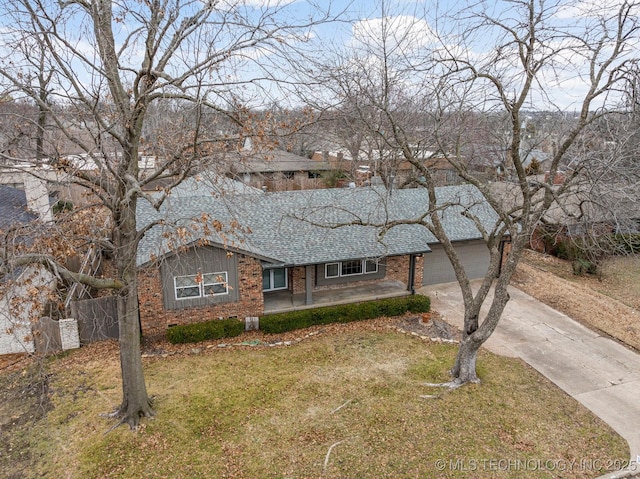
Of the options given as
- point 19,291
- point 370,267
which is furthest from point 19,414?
point 370,267

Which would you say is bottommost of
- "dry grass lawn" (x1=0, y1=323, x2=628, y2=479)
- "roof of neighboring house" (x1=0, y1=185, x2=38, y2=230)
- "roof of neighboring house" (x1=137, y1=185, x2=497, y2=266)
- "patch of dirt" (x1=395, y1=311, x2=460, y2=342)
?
"dry grass lawn" (x1=0, y1=323, x2=628, y2=479)

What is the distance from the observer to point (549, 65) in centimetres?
825

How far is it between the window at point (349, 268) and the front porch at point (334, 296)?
0.56 metres

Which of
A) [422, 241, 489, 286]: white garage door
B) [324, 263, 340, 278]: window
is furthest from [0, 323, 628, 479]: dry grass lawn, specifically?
[422, 241, 489, 286]: white garage door

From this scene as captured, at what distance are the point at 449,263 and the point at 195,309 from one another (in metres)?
10.8

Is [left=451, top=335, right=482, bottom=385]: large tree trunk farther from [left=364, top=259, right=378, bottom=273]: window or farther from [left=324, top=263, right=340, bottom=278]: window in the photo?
[left=324, top=263, right=340, bottom=278]: window

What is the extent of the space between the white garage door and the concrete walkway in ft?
4.37

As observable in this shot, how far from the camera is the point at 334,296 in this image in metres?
15.8

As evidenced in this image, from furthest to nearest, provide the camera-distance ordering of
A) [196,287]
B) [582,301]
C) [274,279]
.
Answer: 1. [582,301]
2. [274,279]
3. [196,287]

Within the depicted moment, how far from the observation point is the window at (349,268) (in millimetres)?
16375

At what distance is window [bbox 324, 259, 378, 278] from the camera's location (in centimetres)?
1638

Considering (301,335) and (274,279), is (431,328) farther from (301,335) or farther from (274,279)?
(274,279)

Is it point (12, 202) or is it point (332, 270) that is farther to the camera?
point (332, 270)

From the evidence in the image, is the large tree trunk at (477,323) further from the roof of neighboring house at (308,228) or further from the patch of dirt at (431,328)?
the roof of neighboring house at (308,228)
